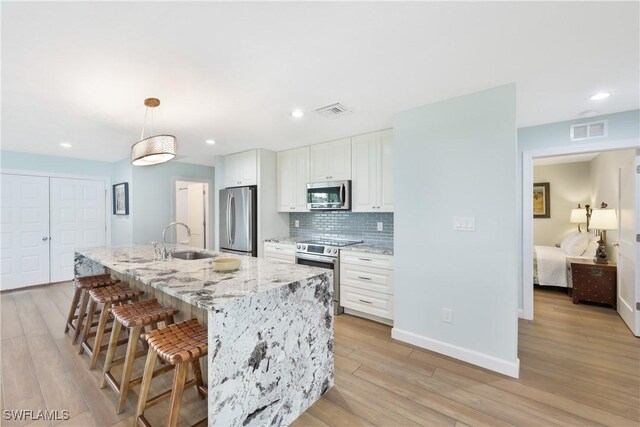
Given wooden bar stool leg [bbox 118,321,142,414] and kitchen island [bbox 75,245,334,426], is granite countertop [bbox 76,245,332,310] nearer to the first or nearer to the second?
kitchen island [bbox 75,245,334,426]

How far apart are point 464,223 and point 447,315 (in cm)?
84

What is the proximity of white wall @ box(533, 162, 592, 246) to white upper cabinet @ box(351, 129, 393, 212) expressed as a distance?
4.72m

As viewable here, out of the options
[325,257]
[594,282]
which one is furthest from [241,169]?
[594,282]

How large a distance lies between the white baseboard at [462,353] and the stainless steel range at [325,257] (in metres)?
0.88

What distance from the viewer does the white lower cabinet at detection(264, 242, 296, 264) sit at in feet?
13.0

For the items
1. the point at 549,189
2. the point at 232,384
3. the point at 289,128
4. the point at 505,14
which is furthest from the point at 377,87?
the point at 549,189

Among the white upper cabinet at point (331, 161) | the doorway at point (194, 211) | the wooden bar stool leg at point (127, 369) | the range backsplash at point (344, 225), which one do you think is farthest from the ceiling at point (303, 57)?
the doorway at point (194, 211)

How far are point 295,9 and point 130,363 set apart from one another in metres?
2.32

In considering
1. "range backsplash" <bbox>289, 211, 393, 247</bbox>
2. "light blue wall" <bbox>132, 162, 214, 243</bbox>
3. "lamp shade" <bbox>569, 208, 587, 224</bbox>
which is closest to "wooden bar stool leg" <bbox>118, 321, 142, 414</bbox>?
"range backsplash" <bbox>289, 211, 393, 247</bbox>

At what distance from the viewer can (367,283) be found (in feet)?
10.7

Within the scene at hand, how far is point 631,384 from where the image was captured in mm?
2070

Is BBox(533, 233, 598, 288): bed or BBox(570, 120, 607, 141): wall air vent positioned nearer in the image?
BBox(570, 120, 607, 141): wall air vent

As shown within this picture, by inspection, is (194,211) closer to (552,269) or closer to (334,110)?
(334,110)

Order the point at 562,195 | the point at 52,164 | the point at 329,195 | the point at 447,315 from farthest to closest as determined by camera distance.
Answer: the point at 562,195
the point at 52,164
the point at 329,195
the point at 447,315
